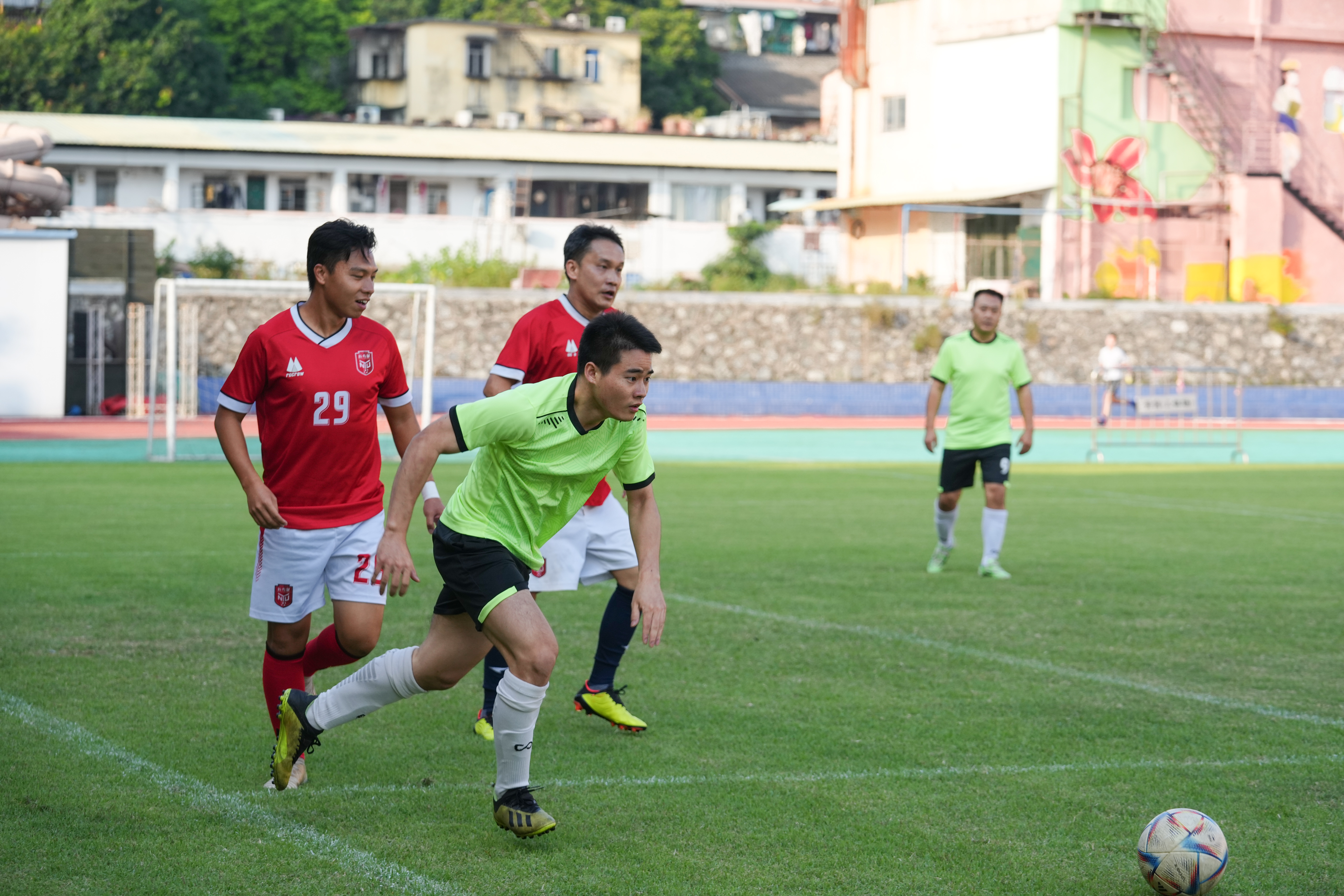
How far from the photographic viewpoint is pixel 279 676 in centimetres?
630

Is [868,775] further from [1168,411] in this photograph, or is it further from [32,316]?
[32,316]

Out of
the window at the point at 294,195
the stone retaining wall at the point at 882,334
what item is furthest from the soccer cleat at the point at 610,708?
the window at the point at 294,195

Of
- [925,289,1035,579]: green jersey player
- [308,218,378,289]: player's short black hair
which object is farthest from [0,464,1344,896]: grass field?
[308,218,378,289]: player's short black hair

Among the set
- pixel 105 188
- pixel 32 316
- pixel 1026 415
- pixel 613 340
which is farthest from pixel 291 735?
pixel 105 188

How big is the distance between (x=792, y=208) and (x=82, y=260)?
81.6 feet

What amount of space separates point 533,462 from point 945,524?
756 cm

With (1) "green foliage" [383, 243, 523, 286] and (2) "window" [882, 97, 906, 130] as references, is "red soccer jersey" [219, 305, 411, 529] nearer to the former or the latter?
(1) "green foliage" [383, 243, 523, 286]

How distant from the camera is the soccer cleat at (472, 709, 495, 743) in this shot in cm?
693

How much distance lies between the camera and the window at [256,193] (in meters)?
53.2

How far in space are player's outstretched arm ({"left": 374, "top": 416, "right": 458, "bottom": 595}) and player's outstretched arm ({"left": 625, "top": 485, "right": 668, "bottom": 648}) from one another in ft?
2.31

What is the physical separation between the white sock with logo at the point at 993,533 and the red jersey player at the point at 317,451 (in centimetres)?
699

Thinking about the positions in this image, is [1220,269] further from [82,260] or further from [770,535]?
[770,535]

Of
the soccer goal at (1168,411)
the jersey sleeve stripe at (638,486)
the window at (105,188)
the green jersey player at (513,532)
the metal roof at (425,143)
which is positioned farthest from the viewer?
the window at (105,188)

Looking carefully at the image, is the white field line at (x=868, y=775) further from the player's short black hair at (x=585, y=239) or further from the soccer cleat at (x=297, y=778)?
the player's short black hair at (x=585, y=239)
